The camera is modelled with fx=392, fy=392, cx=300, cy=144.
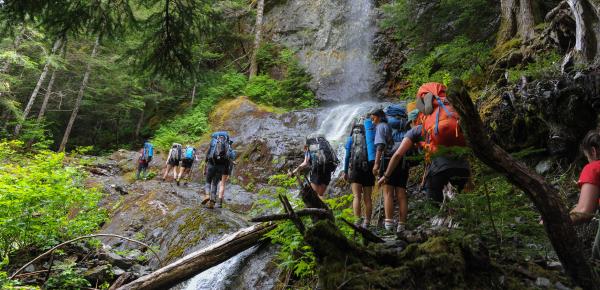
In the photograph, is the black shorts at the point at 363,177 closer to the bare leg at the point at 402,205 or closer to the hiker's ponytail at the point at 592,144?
the bare leg at the point at 402,205

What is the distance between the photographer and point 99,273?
20.9ft

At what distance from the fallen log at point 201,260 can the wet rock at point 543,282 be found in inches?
144

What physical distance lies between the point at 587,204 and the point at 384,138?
2.49 metres

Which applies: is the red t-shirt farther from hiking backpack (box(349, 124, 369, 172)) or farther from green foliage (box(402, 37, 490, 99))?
green foliage (box(402, 37, 490, 99))

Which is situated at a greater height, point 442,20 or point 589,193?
point 442,20

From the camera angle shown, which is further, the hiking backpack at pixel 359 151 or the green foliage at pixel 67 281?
the green foliage at pixel 67 281

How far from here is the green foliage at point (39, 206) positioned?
6.32 metres

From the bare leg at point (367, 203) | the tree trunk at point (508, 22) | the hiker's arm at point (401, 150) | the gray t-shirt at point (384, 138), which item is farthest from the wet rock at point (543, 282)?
the tree trunk at point (508, 22)

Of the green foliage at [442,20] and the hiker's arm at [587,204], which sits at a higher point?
the green foliage at [442,20]

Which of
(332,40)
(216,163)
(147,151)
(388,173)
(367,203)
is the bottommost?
(147,151)

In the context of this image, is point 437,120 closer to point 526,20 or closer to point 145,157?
point 526,20

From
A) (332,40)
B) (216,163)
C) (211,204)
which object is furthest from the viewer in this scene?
(332,40)

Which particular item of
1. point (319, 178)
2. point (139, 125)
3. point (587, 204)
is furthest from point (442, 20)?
point (139, 125)

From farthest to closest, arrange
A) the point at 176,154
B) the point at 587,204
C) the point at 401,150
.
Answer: the point at 176,154, the point at 401,150, the point at 587,204
